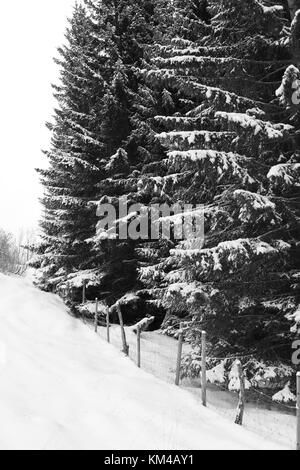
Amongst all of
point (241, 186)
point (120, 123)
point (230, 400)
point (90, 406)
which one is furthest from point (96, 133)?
point (90, 406)

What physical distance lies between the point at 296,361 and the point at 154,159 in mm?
9426

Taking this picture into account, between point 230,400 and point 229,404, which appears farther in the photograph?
point 230,400

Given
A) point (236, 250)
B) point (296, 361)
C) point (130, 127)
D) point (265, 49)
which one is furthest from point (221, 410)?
point (130, 127)

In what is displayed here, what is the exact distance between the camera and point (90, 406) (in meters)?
6.80

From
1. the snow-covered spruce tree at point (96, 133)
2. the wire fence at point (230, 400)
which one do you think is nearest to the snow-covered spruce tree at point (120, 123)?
the snow-covered spruce tree at point (96, 133)

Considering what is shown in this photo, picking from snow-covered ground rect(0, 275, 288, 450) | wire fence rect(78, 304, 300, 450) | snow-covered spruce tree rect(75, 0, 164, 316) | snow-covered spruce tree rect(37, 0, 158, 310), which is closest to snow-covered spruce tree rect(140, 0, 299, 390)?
wire fence rect(78, 304, 300, 450)

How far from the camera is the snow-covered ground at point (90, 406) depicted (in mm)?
5539

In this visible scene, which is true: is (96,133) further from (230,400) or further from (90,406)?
(90,406)

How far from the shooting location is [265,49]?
→ 10508 mm

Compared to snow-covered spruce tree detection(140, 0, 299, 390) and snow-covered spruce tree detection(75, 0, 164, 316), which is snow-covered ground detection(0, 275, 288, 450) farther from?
snow-covered spruce tree detection(75, 0, 164, 316)

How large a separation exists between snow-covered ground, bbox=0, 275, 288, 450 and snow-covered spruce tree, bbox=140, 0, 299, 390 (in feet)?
6.89

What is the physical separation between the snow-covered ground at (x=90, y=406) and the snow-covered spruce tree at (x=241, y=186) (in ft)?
6.89

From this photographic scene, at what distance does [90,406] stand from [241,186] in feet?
18.4

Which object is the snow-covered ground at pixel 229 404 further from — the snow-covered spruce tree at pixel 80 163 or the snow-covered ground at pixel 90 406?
the snow-covered spruce tree at pixel 80 163
